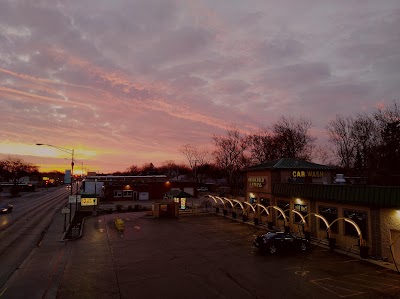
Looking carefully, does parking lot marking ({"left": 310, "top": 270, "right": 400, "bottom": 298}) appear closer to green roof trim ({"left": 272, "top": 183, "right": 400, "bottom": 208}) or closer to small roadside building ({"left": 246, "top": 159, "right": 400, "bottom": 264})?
small roadside building ({"left": 246, "top": 159, "right": 400, "bottom": 264})

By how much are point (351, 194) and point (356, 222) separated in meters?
2.39

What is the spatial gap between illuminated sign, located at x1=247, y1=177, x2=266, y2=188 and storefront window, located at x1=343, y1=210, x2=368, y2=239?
47.2ft

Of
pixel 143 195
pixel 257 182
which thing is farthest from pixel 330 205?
pixel 143 195

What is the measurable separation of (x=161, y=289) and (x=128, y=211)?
3937 cm

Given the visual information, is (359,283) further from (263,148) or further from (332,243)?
(263,148)

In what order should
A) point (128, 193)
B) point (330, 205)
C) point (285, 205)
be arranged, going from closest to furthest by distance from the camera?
point (330, 205)
point (285, 205)
point (128, 193)

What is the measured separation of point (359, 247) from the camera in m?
23.2

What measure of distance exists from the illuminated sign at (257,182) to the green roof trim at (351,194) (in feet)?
19.8

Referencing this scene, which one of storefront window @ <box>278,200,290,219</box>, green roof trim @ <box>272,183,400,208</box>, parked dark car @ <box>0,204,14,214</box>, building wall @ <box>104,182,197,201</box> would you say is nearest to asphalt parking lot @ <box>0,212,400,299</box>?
green roof trim @ <box>272,183,400,208</box>

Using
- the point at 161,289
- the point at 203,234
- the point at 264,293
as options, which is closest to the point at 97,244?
the point at 203,234

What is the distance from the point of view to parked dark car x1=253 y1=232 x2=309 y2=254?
2403 cm

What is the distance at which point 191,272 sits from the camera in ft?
62.5

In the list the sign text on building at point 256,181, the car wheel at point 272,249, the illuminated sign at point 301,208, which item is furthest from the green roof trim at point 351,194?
the car wheel at point 272,249

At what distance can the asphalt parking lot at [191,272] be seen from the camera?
15.7 meters
